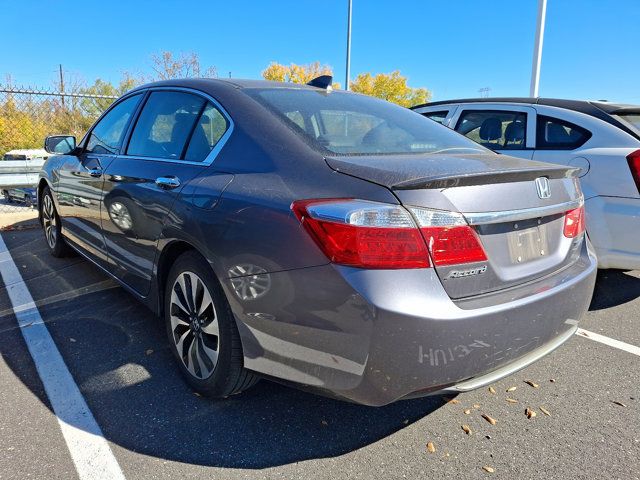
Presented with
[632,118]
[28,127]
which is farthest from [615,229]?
[28,127]

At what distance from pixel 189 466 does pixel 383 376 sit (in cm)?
96

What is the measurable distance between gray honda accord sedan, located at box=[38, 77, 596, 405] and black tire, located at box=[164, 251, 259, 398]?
11 mm

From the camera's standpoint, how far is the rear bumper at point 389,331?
1.65 metres

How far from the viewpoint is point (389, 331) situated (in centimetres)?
164

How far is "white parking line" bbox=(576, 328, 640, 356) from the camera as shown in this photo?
10.5 ft

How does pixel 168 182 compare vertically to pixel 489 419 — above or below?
above

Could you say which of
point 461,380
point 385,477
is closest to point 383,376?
point 461,380

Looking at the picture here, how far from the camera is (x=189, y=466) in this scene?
2.00 m

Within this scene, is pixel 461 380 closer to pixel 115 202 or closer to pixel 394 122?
pixel 394 122

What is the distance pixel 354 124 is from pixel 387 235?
1.11 m

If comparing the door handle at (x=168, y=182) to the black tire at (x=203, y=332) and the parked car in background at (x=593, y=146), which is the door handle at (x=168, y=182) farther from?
the parked car in background at (x=593, y=146)

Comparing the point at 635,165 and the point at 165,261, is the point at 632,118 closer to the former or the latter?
the point at 635,165

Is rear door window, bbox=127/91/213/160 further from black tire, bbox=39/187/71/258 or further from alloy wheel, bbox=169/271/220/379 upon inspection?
black tire, bbox=39/187/71/258

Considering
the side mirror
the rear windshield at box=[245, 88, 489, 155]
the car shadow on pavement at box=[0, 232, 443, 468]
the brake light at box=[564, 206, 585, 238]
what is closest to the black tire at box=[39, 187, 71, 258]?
the side mirror
